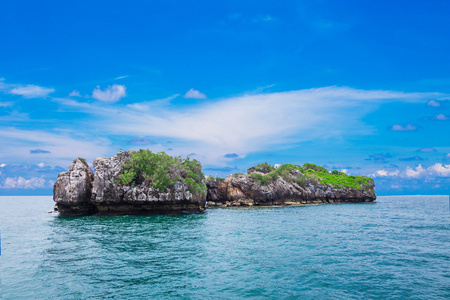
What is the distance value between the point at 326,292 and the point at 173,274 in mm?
9554

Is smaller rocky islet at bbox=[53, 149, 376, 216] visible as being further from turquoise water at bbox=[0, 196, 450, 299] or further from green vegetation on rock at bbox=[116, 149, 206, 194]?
turquoise water at bbox=[0, 196, 450, 299]

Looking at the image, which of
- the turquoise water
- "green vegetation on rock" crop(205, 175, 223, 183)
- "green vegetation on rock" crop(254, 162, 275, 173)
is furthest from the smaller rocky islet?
"green vegetation on rock" crop(254, 162, 275, 173)

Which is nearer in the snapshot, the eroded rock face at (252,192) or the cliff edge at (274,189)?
the eroded rock face at (252,192)

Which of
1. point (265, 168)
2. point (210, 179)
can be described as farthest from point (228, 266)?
point (265, 168)

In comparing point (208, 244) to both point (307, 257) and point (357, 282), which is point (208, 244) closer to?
point (307, 257)

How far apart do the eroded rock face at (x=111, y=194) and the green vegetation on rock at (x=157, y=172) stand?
3.62ft

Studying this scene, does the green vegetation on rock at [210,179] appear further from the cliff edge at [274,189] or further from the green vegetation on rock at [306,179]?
the green vegetation on rock at [306,179]

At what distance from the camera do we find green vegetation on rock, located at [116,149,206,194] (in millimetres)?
58250

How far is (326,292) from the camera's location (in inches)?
605

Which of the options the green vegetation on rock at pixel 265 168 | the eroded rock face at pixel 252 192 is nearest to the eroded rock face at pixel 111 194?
the eroded rock face at pixel 252 192

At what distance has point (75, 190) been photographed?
56.4m

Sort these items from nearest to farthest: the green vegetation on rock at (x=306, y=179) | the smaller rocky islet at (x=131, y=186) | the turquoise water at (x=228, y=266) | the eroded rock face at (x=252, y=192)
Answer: the turquoise water at (x=228, y=266)
the smaller rocky islet at (x=131, y=186)
the eroded rock face at (x=252, y=192)
the green vegetation on rock at (x=306, y=179)

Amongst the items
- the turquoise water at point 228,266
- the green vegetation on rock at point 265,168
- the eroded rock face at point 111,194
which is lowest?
the turquoise water at point 228,266

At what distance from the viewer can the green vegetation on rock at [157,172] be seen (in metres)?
58.2
